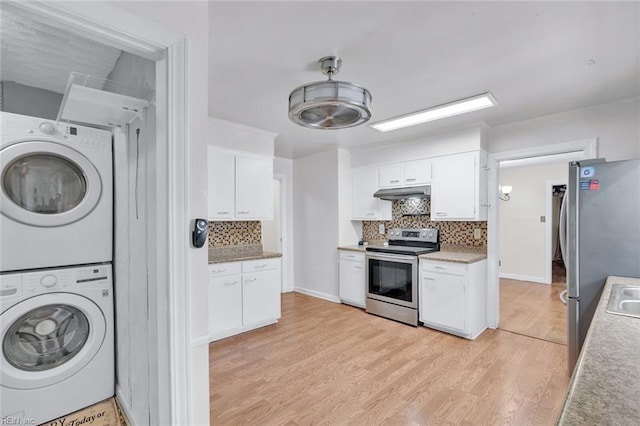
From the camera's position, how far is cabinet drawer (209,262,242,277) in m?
3.25

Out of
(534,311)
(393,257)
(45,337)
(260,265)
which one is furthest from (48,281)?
(534,311)

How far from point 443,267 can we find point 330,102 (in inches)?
100

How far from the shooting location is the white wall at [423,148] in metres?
3.55

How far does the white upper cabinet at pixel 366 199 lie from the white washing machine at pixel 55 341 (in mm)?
3407

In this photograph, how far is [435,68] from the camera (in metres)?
2.21

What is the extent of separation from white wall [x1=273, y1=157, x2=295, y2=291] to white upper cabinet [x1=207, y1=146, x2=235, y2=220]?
1.80 metres

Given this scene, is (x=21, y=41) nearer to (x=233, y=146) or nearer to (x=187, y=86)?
(x=187, y=86)

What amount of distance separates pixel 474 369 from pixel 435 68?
2479 millimetres

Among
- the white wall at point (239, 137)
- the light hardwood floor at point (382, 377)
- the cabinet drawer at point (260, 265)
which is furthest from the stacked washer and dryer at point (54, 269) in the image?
the cabinet drawer at point (260, 265)

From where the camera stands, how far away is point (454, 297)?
11.1 ft

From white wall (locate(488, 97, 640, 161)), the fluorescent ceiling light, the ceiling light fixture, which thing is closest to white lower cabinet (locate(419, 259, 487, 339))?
white wall (locate(488, 97, 640, 161))

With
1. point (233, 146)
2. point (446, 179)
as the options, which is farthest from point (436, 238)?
point (233, 146)

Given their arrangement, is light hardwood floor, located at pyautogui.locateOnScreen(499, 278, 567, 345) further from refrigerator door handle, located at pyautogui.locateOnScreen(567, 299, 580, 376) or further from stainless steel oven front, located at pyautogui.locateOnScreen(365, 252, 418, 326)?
stainless steel oven front, located at pyautogui.locateOnScreen(365, 252, 418, 326)

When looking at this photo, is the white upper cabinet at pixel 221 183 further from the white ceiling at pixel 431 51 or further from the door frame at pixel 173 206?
the door frame at pixel 173 206
